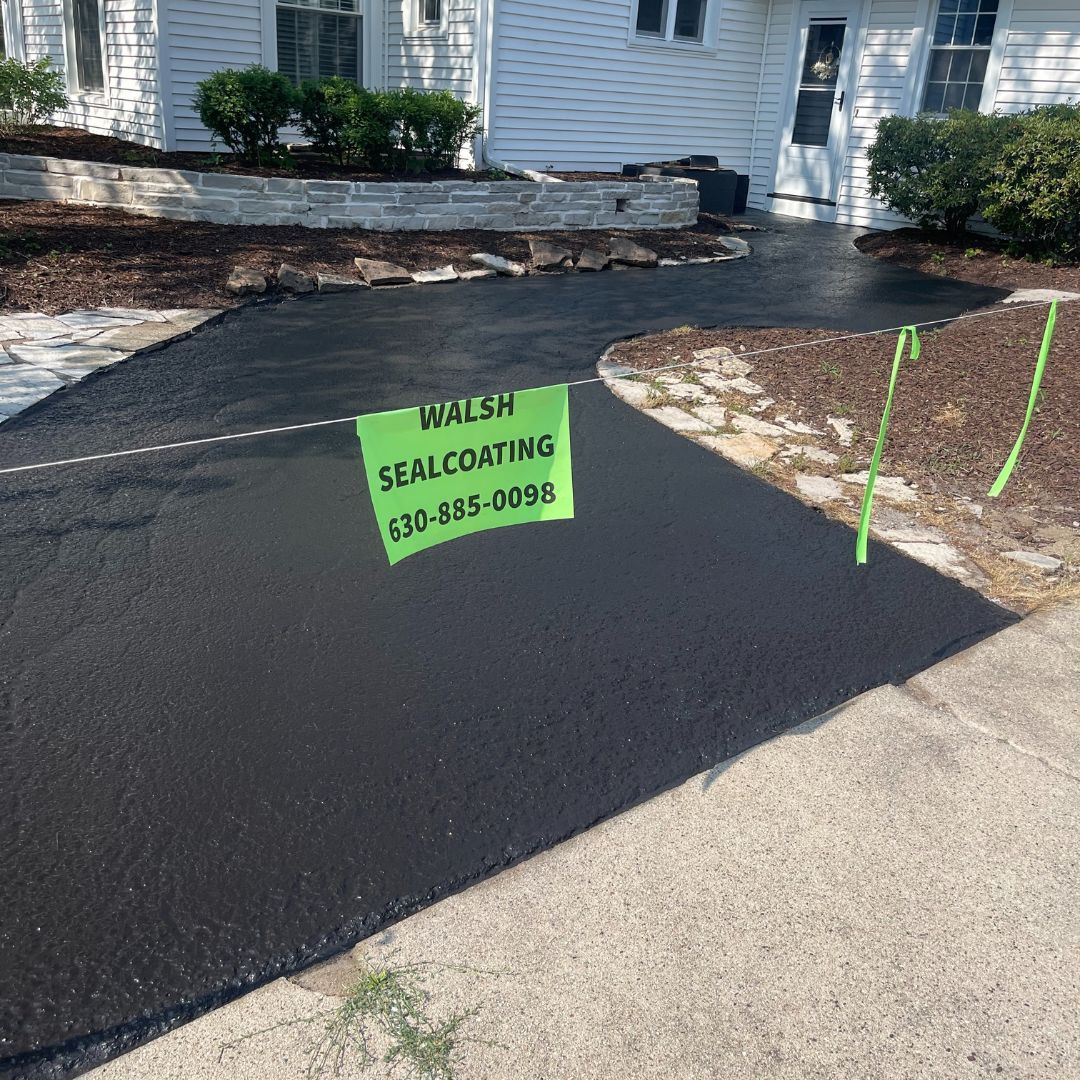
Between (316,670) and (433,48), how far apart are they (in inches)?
527

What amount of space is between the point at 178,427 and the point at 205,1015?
14.1 ft

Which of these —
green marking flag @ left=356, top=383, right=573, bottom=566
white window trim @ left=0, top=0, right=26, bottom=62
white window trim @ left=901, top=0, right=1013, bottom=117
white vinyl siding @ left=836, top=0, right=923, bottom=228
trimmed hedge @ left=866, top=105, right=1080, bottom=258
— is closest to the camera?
green marking flag @ left=356, top=383, right=573, bottom=566

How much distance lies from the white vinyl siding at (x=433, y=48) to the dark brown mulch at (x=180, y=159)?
1626 mm

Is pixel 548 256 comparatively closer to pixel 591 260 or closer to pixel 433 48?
pixel 591 260

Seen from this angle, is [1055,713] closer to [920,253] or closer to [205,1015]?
[205,1015]

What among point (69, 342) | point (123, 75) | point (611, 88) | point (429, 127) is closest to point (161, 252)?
point (69, 342)

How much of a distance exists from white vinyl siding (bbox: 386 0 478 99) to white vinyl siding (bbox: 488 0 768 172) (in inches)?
20.8

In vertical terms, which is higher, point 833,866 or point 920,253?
point 920,253

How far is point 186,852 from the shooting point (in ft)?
9.48

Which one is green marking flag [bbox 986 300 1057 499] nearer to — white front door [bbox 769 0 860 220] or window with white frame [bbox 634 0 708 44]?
white front door [bbox 769 0 860 220]

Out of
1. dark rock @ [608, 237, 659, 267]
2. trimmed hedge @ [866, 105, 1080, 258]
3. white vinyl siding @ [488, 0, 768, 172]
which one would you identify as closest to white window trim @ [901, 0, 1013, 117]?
trimmed hedge @ [866, 105, 1080, 258]

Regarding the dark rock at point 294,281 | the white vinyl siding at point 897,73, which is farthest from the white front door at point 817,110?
the dark rock at point 294,281

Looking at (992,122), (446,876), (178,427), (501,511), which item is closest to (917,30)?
(992,122)

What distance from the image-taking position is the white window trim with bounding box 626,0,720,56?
1529 cm
